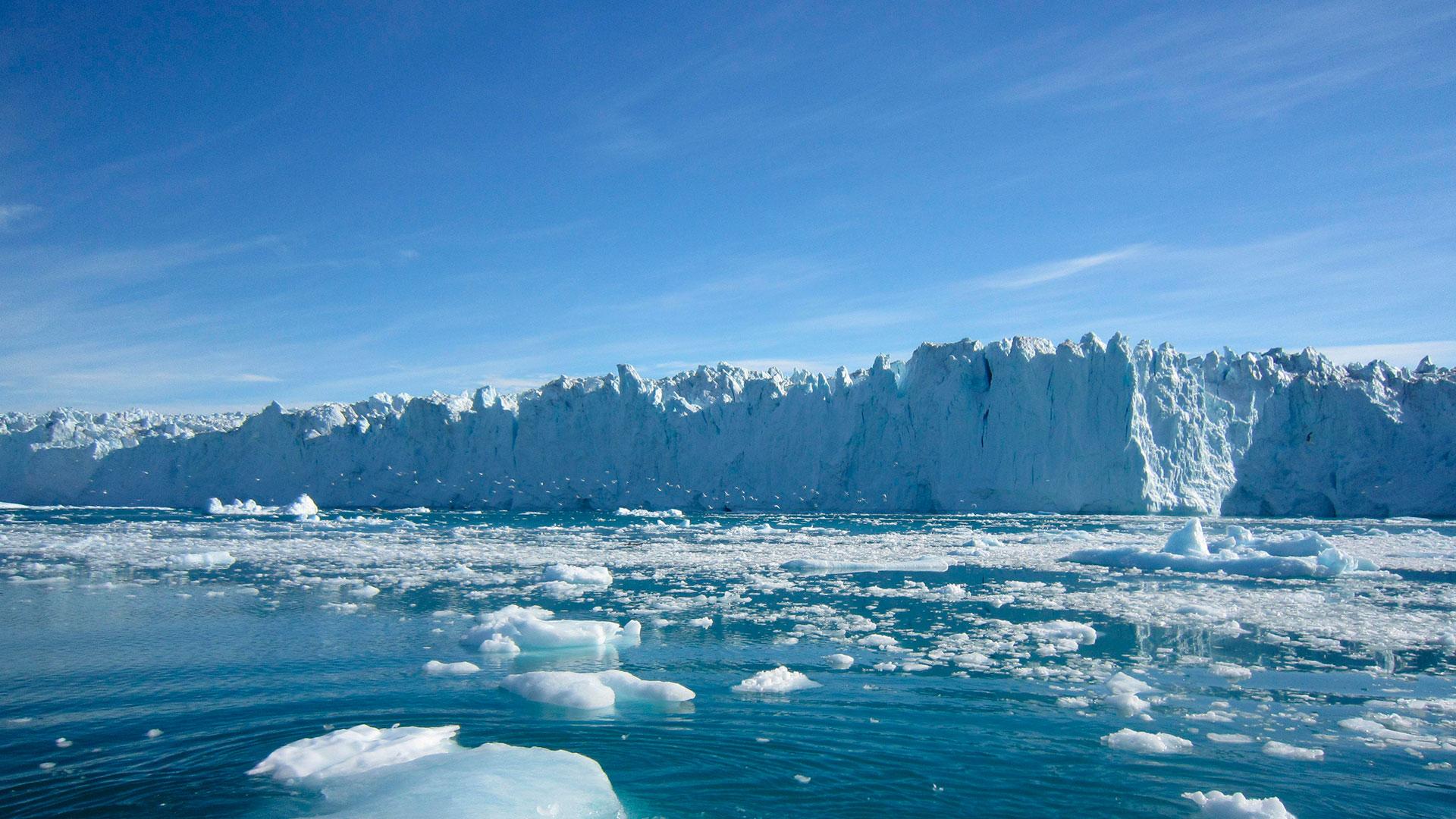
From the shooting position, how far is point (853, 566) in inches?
467

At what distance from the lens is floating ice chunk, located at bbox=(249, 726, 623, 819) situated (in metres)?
3.51

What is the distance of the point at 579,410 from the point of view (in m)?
28.4

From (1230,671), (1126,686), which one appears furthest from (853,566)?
(1126,686)

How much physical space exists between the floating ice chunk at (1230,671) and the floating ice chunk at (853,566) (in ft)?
18.3

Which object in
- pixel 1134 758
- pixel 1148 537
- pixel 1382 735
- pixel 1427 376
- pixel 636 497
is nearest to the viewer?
pixel 1134 758

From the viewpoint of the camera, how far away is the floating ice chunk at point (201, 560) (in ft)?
39.2

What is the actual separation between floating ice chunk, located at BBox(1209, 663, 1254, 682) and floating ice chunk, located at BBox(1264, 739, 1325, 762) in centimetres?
138

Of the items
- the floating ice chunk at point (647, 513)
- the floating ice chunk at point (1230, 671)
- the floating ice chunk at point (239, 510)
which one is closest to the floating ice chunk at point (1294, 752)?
the floating ice chunk at point (1230, 671)

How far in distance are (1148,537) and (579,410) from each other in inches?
703

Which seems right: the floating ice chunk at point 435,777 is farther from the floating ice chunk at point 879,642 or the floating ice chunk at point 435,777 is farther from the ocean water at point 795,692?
the floating ice chunk at point 879,642

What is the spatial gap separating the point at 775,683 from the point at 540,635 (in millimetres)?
2081

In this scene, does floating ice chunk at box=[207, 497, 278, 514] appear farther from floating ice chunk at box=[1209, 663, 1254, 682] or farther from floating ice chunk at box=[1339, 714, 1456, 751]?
floating ice chunk at box=[1339, 714, 1456, 751]

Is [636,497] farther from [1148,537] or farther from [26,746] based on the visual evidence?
[26,746]

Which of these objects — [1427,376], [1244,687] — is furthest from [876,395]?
[1244,687]
